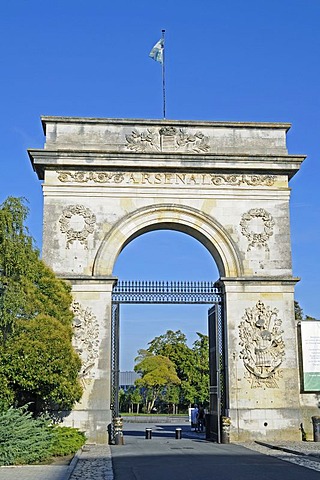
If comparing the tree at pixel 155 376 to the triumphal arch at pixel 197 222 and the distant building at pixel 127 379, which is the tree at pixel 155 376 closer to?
the distant building at pixel 127 379

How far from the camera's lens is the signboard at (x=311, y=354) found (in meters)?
18.2

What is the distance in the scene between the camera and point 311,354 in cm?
1847

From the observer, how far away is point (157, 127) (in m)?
19.4

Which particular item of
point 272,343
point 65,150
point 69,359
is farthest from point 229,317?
point 65,150

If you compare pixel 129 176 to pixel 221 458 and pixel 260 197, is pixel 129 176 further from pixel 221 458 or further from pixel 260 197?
pixel 221 458

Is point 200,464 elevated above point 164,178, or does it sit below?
below

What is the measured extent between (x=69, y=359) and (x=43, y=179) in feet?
20.5

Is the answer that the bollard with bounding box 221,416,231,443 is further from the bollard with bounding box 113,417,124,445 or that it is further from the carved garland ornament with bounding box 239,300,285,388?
the bollard with bounding box 113,417,124,445

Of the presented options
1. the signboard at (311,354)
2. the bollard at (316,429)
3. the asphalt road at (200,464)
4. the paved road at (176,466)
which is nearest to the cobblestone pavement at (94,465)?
the paved road at (176,466)

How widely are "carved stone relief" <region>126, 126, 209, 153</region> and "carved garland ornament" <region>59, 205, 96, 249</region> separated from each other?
7.66 ft

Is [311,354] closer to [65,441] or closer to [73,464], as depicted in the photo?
[65,441]

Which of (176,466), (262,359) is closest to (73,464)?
(176,466)

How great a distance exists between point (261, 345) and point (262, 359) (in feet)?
1.27

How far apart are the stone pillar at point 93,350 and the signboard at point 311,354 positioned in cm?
550
